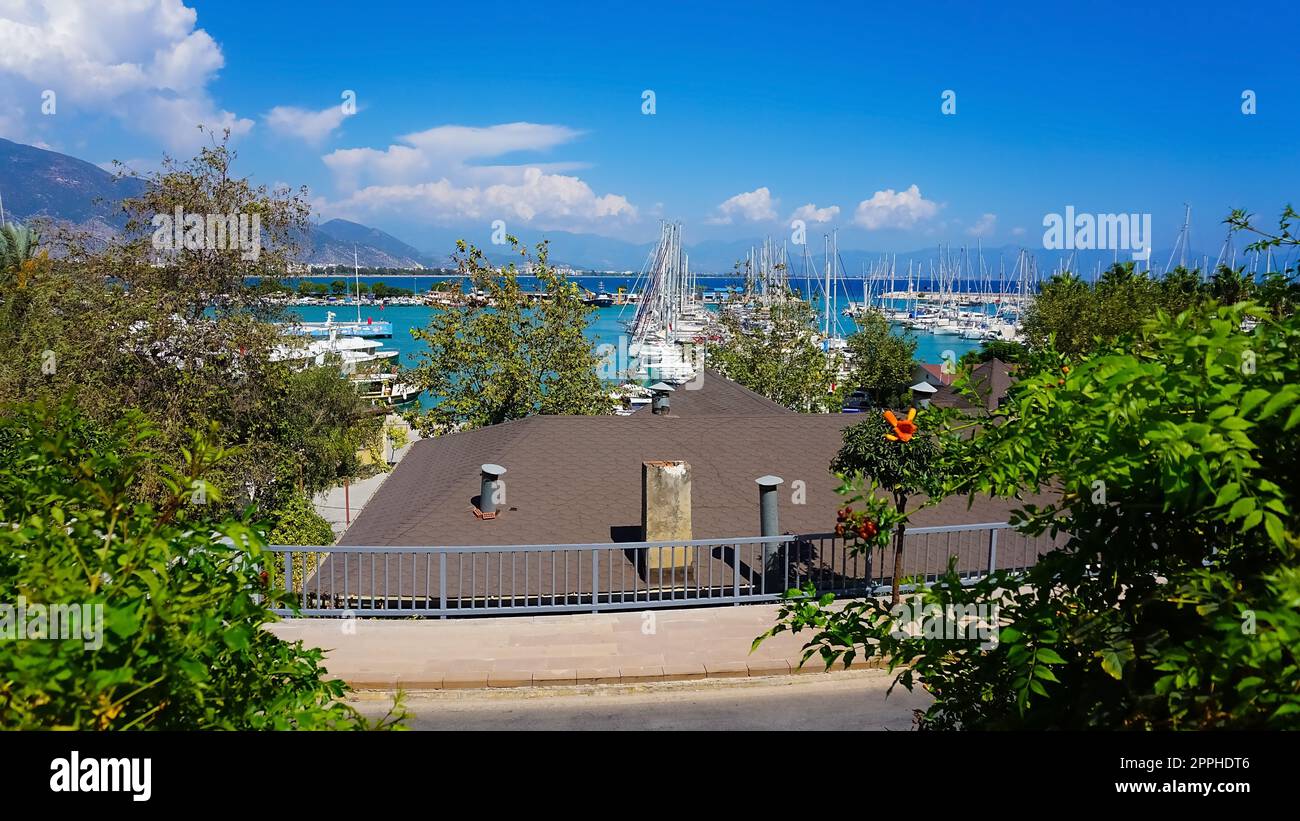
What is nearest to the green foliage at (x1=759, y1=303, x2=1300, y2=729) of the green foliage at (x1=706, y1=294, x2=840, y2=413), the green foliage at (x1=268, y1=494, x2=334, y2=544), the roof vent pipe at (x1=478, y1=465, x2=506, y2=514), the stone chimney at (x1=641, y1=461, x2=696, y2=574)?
the stone chimney at (x1=641, y1=461, x2=696, y2=574)

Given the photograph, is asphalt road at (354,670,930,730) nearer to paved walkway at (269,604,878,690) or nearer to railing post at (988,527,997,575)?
paved walkway at (269,604,878,690)

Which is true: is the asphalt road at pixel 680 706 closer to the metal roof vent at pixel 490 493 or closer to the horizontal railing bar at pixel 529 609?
the horizontal railing bar at pixel 529 609

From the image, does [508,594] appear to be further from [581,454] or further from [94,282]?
[94,282]

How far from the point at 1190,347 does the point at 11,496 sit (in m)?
3.90

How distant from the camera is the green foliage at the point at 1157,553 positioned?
2133mm

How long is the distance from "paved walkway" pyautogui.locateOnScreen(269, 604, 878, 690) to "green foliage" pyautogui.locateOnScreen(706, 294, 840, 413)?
2851 centimetres

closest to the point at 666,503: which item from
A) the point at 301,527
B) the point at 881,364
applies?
the point at 301,527

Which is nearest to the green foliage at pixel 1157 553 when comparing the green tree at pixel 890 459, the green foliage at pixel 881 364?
the green tree at pixel 890 459

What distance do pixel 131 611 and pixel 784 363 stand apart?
4132 cm

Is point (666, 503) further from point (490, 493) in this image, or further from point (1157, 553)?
point (1157, 553)

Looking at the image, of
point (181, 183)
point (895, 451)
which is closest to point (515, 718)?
point (895, 451)

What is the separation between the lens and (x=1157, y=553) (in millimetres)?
2770

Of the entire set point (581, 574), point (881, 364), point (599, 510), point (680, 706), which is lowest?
point (680, 706)
